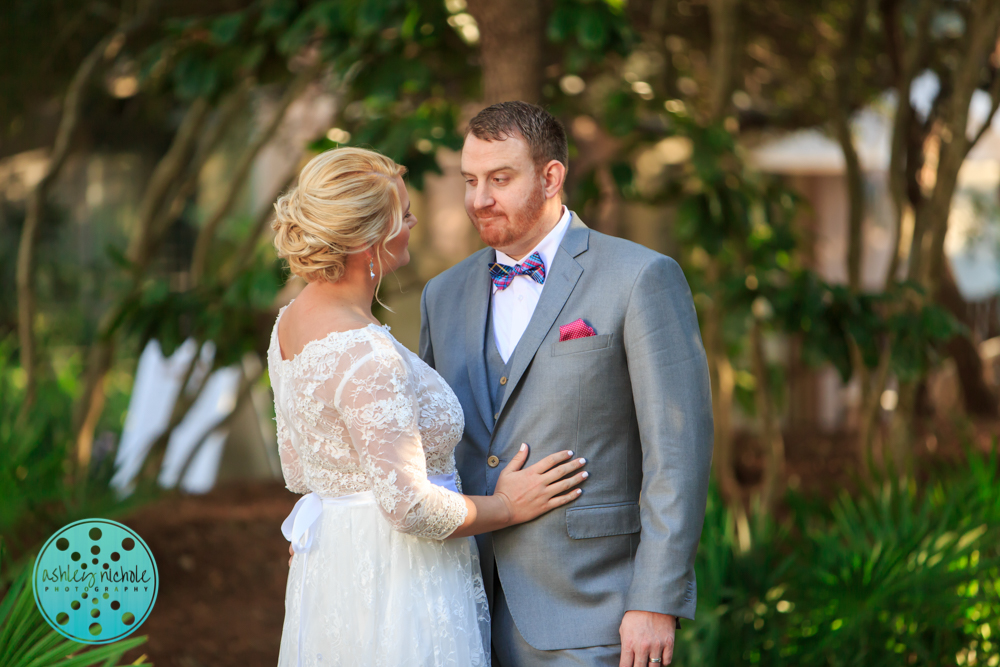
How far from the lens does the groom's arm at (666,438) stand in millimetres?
1911

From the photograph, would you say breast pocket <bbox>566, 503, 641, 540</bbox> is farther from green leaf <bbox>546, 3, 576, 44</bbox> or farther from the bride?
green leaf <bbox>546, 3, 576, 44</bbox>

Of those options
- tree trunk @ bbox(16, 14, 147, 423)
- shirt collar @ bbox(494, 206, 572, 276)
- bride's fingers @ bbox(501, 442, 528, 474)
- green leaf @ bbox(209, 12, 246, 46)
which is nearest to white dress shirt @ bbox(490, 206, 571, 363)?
shirt collar @ bbox(494, 206, 572, 276)

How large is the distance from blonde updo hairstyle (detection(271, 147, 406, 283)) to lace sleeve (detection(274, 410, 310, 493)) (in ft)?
1.18

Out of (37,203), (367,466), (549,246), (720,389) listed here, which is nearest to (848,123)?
(720,389)

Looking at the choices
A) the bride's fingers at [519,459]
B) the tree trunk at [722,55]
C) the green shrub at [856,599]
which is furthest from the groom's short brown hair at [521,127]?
the tree trunk at [722,55]

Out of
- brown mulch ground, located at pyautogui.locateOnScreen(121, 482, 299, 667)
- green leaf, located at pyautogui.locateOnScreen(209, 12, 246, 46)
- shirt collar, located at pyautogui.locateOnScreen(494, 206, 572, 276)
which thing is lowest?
brown mulch ground, located at pyautogui.locateOnScreen(121, 482, 299, 667)

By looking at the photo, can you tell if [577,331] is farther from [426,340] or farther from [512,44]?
[512,44]

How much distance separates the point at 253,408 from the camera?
7707mm

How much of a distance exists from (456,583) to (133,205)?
11.7m

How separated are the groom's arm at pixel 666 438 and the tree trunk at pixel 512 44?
→ 1445 millimetres

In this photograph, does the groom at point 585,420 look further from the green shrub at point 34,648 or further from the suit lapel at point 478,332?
the green shrub at point 34,648

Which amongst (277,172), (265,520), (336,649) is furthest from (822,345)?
(277,172)

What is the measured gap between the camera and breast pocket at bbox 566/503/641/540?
2.01 meters

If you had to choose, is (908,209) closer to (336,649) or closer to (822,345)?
(822,345)
